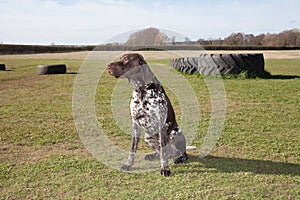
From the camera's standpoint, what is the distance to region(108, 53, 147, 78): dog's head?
13.4ft

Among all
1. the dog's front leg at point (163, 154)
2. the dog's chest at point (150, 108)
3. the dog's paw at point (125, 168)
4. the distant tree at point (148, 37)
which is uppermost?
the distant tree at point (148, 37)

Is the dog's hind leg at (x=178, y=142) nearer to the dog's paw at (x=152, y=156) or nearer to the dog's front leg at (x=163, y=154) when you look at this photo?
the dog's front leg at (x=163, y=154)

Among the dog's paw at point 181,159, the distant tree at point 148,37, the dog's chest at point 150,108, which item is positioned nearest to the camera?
the dog's chest at point 150,108

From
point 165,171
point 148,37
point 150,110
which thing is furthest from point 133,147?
point 148,37

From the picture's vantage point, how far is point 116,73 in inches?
161

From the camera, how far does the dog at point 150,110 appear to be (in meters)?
4.13

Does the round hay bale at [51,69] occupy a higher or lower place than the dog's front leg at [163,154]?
higher

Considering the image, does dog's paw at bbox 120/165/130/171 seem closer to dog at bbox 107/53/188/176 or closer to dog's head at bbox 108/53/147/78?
dog at bbox 107/53/188/176

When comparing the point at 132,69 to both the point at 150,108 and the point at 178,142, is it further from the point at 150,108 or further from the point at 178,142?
the point at 178,142

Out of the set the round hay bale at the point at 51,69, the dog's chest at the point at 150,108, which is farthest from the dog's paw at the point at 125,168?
the round hay bale at the point at 51,69

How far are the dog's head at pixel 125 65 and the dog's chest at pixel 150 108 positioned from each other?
13.8 inches

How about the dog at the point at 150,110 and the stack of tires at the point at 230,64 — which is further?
the stack of tires at the point at 230,64

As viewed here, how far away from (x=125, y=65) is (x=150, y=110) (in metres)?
0.69

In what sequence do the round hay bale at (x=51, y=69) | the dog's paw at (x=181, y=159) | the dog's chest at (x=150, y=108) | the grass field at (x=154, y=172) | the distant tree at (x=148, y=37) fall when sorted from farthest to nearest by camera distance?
the round hay bale at (x=51, y=69)
the dog's paw at (x=181, y=159)
the distant tree at (x=148, y=37)
the dog's chest at (x=150, y=108)
the grass field at (x=154, y=172)
